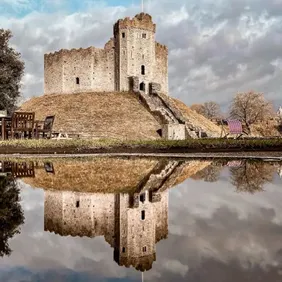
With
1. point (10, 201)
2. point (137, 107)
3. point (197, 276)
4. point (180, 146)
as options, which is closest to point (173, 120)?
point (137, 107)

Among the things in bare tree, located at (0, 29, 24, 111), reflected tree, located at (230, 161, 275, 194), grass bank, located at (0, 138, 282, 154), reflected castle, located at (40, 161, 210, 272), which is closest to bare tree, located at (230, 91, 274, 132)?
bare tree, located at (0, 29, 24, 111)

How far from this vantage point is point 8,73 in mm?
32406

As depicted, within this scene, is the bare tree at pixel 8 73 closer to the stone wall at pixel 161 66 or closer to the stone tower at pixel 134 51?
the stone tower at pixel 134 51

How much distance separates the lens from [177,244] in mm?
4039

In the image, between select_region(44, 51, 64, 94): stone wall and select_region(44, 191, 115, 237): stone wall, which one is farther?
select_region(44, 51, 64, 94): stone wall

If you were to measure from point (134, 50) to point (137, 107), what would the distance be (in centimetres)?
736

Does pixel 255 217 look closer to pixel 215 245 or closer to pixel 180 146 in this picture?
pixel 215 245

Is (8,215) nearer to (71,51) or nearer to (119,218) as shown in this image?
(119,218)

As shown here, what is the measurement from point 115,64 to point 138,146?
88.6 feet

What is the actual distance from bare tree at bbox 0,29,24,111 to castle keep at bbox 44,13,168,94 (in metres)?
12.8

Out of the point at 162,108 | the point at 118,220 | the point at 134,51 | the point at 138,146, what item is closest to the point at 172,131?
the point at 162,108

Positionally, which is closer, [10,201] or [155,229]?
[155,229]

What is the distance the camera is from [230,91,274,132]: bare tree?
66875 mm

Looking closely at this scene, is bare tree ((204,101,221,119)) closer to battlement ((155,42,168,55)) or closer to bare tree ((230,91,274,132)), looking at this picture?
bare tree ((230,91,274,132))
